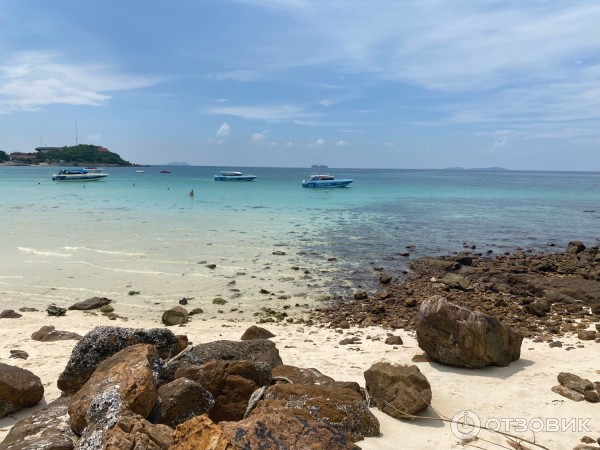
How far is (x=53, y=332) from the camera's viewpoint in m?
8.34

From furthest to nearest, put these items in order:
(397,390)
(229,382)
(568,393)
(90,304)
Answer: (90,304), (568,393), (397,390), (229,382)

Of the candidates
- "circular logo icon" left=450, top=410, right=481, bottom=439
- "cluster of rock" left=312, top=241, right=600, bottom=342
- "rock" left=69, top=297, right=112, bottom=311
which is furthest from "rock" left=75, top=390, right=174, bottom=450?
"rock" left=69, top=297, right=112, bottom=311

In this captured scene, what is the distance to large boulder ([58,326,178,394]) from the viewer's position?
5.21 m

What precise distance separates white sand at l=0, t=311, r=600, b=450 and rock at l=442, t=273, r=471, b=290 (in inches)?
203

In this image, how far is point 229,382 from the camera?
4.62 metres

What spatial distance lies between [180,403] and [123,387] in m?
0.59

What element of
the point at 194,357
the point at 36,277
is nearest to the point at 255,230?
the point at 36,277

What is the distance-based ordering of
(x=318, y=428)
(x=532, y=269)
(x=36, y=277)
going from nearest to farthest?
(x=318, y=428) → (x=36, y=277) → (x=532, y=269)

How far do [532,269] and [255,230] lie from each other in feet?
49.2

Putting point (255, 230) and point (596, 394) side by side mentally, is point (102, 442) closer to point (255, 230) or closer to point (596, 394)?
point (596, 394)

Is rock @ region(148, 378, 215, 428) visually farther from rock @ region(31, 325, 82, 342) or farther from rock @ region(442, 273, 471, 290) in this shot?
rock @ region(442, 273, 471, 290)

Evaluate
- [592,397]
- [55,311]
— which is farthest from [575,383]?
[55,311]

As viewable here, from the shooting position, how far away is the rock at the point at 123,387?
3.85 m

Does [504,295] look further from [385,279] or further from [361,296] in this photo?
[361,296]
